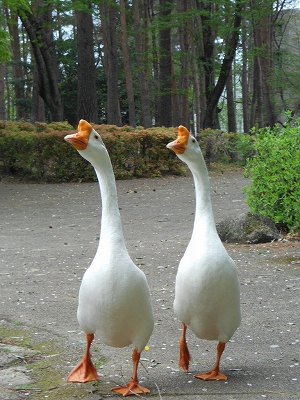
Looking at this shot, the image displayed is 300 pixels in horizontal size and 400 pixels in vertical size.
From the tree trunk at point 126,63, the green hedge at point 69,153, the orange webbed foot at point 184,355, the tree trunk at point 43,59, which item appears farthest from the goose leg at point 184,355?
the tree trunk at point 126,63

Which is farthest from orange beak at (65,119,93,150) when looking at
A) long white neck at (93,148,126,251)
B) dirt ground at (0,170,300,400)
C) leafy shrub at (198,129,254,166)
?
leafy shrub at (198,129,254,166)

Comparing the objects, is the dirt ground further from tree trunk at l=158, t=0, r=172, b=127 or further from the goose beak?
tree trunk at l=158, t=0, r=172, b=127

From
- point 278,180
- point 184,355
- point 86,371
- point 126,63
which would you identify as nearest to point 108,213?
point 86,371

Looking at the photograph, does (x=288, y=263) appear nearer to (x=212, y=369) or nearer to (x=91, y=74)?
(x=212, y=369)

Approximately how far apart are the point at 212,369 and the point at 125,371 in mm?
569

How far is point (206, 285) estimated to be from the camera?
139 inches

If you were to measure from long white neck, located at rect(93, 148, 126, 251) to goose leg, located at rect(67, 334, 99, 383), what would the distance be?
0.58 meters

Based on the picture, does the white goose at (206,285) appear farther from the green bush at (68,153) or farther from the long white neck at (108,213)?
the green bush at (68,153)

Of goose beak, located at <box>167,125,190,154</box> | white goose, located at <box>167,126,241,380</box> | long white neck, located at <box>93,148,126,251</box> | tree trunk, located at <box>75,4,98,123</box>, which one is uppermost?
tree trunk, located at <box>75,4,98,123</box>

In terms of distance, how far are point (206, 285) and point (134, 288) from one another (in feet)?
1.45

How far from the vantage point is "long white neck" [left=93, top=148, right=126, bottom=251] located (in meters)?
3.48

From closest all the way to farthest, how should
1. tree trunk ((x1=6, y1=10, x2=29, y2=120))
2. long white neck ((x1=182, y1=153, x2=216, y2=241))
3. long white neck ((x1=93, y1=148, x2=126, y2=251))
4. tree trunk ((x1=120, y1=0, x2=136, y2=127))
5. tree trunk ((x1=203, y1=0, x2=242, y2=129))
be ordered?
long white neck ((x1=93, y1=148, x2=126, y2=251)) < long white neck ((x1=182, y1=153, x2=216, y2=241)) < tree trunk ((x1=203, y1=0, x2=242, y2=129)) < tree trunk ((x1=120, y1=0, x2=136, y2=127)) < tree trunk ((x1=6, y1=10, x2=29, y2=120))

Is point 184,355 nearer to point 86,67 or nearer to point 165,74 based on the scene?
point 86,67

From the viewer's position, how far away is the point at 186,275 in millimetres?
3590
